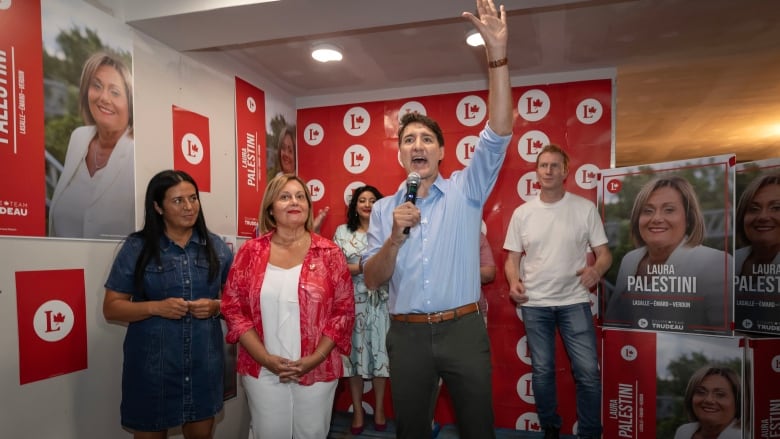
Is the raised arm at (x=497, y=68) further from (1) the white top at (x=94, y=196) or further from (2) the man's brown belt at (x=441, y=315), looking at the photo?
(1) the white top at (x=94, y=196)

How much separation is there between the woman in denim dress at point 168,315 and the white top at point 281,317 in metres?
0.32

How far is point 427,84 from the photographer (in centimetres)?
402

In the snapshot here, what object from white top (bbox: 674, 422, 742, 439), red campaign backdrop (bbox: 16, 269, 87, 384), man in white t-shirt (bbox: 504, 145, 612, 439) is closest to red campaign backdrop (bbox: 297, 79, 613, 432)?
man in white t-shirt (bbox: 504, 145, 612, 439)

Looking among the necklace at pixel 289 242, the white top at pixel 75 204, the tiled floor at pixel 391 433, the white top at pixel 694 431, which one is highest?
the white top at pixel 75 204

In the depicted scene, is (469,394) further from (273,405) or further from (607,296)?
(607,296)

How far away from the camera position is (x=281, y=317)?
6.71 feet

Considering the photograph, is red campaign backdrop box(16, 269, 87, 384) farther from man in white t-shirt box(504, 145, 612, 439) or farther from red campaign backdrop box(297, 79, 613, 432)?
man in white t-shirt box(504, 145, 612, 439)

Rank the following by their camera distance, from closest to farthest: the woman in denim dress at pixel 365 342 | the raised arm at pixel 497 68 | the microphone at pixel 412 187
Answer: the raised arm at pixel 497 68 < the microphone at pixel 412 187 < the woman in denim dress at pixel 365 342

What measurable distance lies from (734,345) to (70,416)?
3.68m

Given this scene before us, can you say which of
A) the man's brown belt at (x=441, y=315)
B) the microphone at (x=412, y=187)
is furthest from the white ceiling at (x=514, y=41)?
the man's brown belt at (x=441, y=315)

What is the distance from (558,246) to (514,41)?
1.41m

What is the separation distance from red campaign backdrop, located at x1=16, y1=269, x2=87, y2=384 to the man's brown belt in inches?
63.9

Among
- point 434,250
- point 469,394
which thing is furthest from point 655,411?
point 434,250

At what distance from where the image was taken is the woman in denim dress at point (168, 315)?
2080 mm
